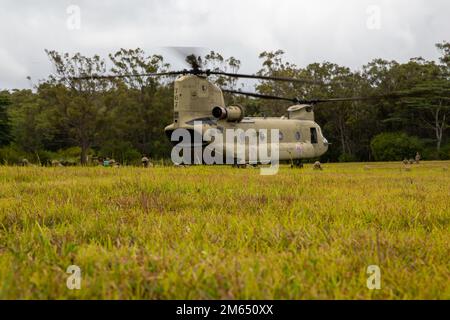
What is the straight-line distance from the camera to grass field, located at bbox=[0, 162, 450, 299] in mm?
2217

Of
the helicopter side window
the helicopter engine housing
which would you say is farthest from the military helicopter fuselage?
the helicopter side window

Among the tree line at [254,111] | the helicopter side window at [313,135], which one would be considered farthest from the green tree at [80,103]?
the helicopter side window at [313,135]

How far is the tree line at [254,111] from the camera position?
1891 inches

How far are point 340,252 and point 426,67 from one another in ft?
210

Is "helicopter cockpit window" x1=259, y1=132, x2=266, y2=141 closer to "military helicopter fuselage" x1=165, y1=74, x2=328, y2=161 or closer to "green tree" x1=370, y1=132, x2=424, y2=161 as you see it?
"military helicopter fuselage" x1=165, y1=74, x2=328, y2=161

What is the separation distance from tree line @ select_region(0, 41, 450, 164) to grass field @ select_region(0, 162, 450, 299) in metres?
40.3

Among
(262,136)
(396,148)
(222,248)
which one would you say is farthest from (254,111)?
(222,248)

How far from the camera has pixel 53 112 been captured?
48.5 metres

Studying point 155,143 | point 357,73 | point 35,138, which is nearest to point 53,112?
point 155,143

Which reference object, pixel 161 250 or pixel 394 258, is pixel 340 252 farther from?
pixel 161 250

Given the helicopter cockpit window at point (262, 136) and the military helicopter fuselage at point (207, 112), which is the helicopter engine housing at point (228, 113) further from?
the helicopter cockpit window at point (262, 136)

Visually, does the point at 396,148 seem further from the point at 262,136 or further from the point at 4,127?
→ the point at 4,127

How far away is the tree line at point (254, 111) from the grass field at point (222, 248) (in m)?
40.3

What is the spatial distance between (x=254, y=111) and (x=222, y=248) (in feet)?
192
